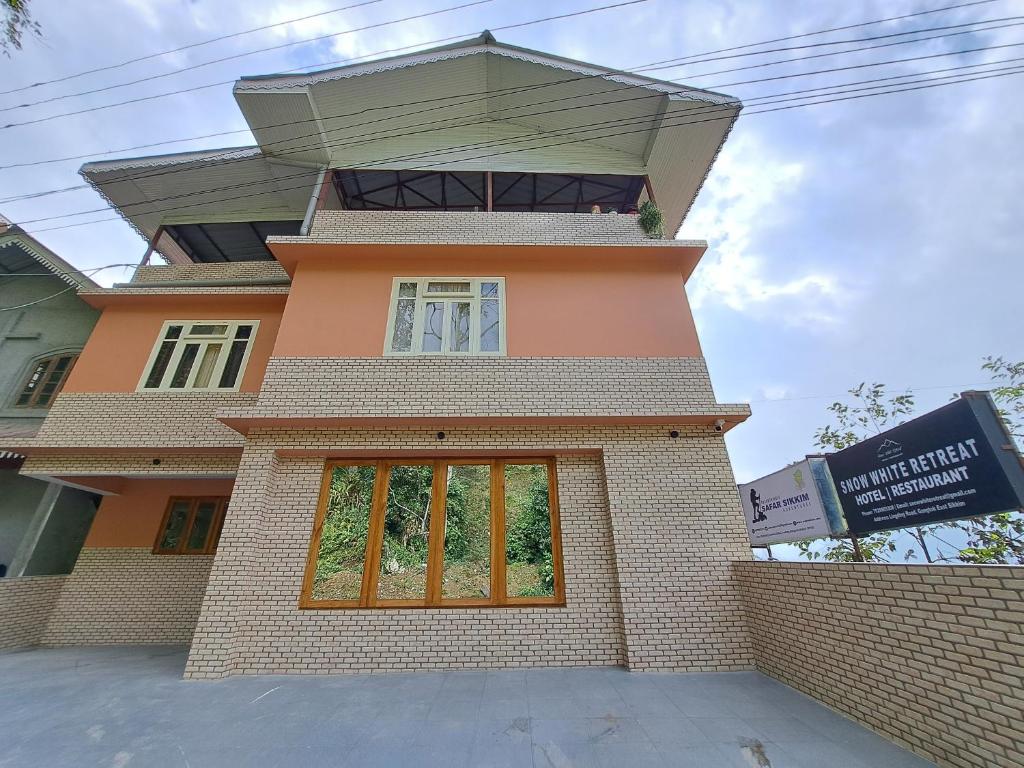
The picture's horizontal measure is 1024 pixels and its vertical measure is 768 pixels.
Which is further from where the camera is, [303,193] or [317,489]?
[303,193]

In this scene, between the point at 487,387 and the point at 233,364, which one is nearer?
the point at 487,387

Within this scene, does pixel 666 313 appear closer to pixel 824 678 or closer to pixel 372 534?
pixel 824 678

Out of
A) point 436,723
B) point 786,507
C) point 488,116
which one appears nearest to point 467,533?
point 436,723

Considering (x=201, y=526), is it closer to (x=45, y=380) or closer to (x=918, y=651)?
(x=45, y=380)

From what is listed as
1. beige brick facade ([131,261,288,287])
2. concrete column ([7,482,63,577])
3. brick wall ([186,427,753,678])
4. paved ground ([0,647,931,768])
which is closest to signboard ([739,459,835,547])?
brick wall ([186,427,753,678])

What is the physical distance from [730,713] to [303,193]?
1176 cm

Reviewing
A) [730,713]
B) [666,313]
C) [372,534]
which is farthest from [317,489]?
[666,313]

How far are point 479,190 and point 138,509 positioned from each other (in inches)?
397

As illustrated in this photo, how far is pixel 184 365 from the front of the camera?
24.8ft

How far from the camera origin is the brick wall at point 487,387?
5844mm

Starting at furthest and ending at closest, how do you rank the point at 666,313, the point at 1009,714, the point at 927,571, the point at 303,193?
the point at 303,193 < the point at 666,313 < the point at 927,571 < the point at 1009,714

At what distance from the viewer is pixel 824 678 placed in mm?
3920

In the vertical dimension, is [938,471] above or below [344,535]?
above

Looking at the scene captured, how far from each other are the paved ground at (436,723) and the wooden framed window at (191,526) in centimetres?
283
